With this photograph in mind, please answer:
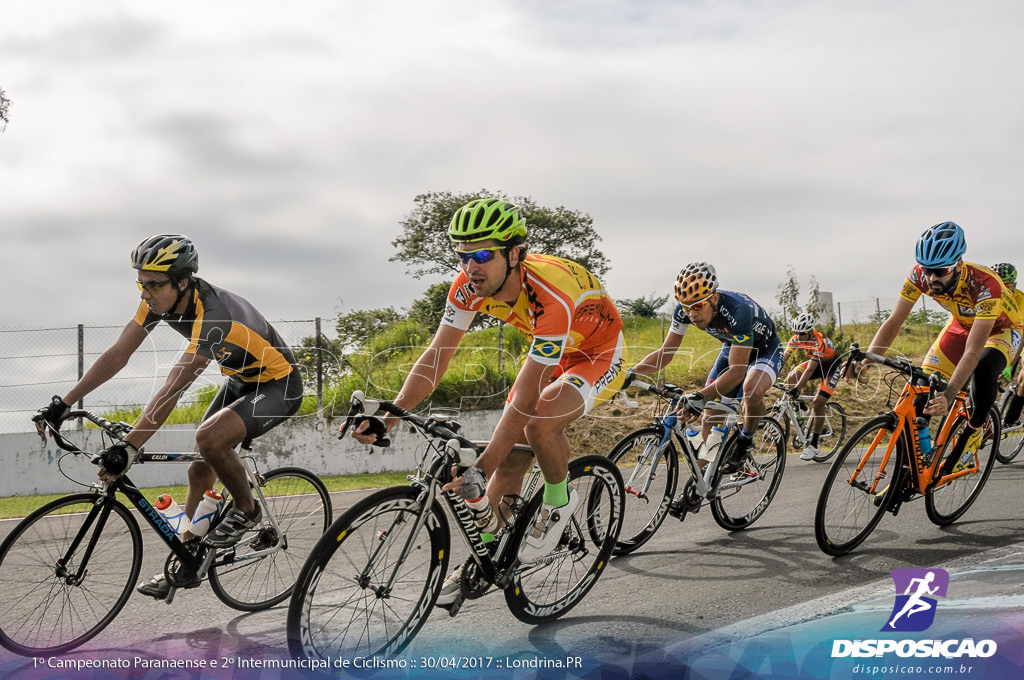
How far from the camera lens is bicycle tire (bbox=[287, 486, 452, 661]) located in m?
3.28

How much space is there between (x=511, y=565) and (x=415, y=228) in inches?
1104

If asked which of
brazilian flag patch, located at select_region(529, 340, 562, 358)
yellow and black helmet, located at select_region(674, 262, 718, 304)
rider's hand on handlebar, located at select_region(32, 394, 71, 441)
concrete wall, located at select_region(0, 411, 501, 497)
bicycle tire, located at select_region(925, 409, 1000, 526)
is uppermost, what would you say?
yellow and black helmet, located at select_region(674, 262, 718, 304)

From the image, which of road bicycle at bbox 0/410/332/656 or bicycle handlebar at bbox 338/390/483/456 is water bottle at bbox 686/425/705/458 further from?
road bicycle at bbox 0/410/332/656

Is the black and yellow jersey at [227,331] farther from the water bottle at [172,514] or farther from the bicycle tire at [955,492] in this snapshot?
the bicycle tire at [955,492]

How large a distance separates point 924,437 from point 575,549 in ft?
9.69

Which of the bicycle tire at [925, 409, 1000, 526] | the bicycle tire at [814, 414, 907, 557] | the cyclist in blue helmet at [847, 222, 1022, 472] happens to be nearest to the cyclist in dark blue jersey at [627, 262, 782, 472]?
the cyclist in blue helmet at [847, 222, 1022, 472]

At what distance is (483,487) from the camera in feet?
12.0

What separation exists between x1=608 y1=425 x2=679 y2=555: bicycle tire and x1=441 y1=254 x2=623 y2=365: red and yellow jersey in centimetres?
129

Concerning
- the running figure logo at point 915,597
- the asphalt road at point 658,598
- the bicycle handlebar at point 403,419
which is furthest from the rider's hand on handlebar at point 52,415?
the running figure logo at point 915,597

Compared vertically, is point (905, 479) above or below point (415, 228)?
below

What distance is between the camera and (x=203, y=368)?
180 inches

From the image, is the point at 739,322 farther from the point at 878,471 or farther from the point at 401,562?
the point at 401,562

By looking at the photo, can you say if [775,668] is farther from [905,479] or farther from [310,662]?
[905,479]

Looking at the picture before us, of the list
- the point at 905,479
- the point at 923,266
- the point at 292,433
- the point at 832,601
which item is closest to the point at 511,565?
the point at 832,601
